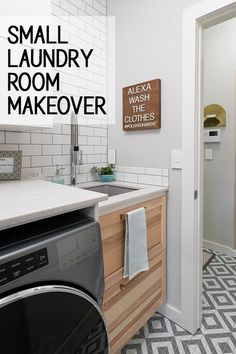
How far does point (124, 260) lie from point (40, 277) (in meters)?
0.66

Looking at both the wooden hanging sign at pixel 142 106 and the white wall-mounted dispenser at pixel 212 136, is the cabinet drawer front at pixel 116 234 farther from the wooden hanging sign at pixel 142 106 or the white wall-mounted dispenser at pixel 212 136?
the white wall-mounted dispenser at pixel 212 136

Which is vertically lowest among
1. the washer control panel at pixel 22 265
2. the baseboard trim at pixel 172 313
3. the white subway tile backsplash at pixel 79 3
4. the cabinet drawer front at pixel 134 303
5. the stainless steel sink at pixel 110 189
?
the baseboard trim at pixel 172 313

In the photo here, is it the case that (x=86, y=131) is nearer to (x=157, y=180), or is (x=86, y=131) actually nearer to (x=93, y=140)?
(x=93, y=140)

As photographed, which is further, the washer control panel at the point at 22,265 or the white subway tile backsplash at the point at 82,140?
the white subway tile backsplash at the point at 82,140

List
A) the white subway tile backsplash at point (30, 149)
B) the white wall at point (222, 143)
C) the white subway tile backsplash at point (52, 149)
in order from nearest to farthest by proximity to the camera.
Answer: the white subway tile backsplash at point (30, 149), the white subway tile backsplash at point (52, 149), the white wall at point (222, 143)

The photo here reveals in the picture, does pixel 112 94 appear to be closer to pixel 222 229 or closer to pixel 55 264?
pixel 55 264

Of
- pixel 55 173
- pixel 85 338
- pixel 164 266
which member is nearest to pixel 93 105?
pixel 55 173

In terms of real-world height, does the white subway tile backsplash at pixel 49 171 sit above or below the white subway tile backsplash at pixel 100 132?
below

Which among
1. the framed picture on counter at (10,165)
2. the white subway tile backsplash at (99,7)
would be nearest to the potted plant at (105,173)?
the framed picture on counter at (10,165)

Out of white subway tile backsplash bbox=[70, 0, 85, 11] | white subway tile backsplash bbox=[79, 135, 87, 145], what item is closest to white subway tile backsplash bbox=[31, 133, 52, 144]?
white subway tile backsplash bbox=[79, 135, 87, 145]

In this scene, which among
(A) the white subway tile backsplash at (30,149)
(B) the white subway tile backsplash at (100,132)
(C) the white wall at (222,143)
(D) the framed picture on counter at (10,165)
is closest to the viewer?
(D) the framed picture on counter at (10,165)

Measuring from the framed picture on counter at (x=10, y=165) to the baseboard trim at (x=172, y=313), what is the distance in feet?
4.27

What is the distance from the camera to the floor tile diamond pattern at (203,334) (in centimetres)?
139

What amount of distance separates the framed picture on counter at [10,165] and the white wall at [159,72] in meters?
0.81
